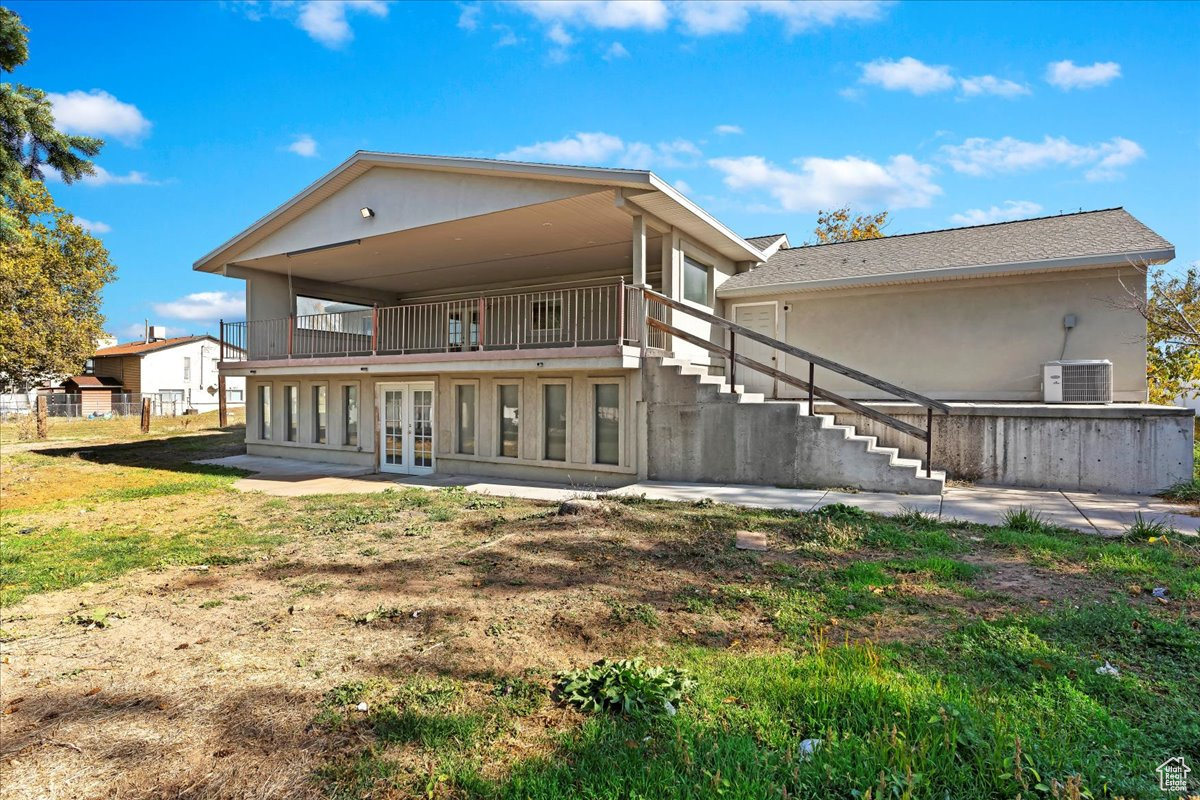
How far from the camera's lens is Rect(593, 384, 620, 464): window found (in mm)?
10820

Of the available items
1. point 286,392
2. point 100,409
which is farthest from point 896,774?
point 100,409

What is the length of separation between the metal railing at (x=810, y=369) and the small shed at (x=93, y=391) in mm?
41976

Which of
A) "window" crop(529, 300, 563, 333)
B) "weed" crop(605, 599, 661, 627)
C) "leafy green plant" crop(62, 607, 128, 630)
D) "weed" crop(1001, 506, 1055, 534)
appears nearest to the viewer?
"weed" crop(605, 599, 661, 627)

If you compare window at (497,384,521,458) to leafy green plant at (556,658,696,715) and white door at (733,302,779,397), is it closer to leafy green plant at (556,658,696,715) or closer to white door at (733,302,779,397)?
white door at (733,302,779,397)

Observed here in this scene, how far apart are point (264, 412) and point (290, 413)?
1232 millimetres

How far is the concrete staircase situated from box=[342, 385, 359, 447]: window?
8323 mm

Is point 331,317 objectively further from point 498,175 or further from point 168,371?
point 168,371

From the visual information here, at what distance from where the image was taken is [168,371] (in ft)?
141

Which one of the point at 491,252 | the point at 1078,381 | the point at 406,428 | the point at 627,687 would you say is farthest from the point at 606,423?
the point at 1078,381

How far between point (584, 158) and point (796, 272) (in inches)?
229

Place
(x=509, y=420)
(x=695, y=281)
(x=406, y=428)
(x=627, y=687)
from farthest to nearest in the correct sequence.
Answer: (x=406, y=428), (x=695, y=281), (x=509, y=420), (x=627, y=687)

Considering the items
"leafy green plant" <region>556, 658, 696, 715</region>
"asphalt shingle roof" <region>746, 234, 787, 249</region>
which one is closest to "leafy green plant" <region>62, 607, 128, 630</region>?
"leafy green plant" <region>556, 658, 696, 715</region>

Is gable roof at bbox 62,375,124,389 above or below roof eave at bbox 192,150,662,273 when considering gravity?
below

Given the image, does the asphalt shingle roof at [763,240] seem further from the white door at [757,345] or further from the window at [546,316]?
the window at [546,316]
